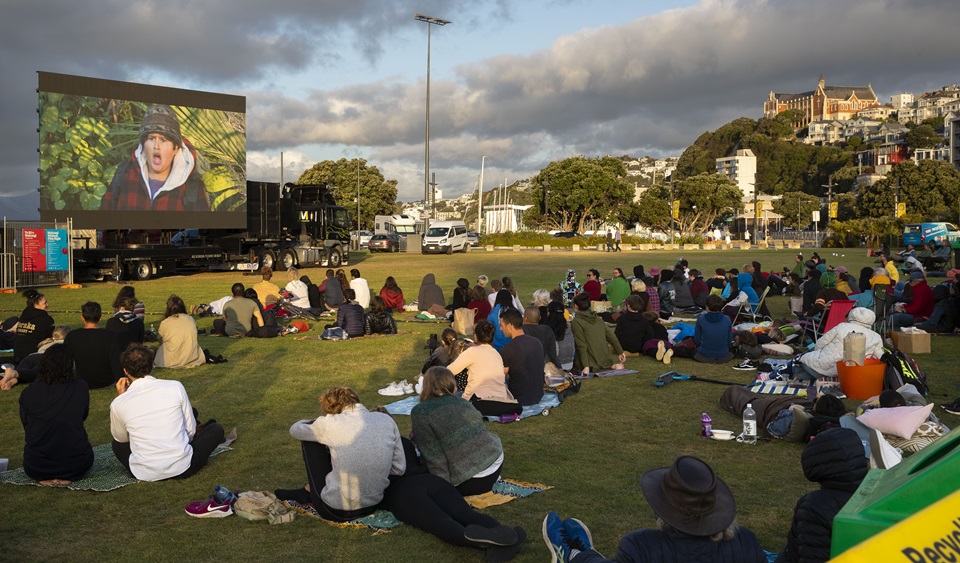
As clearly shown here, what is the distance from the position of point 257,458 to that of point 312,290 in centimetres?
1146

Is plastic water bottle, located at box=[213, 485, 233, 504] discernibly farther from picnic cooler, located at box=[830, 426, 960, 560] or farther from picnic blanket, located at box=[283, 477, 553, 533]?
picnic cooler, located at box=[830, 426, 960, 560]

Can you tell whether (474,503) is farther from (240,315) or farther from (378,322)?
(240,315)

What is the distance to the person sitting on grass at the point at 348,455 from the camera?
579cm

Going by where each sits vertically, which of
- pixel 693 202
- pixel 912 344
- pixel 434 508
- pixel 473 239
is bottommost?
pixel 434 508

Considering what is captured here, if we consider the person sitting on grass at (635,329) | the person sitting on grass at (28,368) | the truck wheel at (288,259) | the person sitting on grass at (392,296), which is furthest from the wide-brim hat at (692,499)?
the truck wheel at (288,259)

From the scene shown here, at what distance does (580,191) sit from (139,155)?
2301 inches

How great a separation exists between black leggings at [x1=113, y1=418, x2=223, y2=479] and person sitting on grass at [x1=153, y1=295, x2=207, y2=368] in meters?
4.84

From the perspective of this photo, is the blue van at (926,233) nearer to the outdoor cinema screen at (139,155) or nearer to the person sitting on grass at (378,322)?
the outdoor cinema screen at (139,155)

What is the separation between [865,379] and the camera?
31.5ft

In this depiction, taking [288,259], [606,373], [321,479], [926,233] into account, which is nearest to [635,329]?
[606,373]

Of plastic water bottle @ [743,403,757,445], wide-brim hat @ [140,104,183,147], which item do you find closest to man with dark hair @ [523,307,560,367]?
plastic water bottle @ [743,403,757,445]

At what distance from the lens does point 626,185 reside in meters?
86.0

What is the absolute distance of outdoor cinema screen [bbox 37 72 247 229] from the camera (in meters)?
27.7

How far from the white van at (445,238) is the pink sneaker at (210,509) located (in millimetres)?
45107
